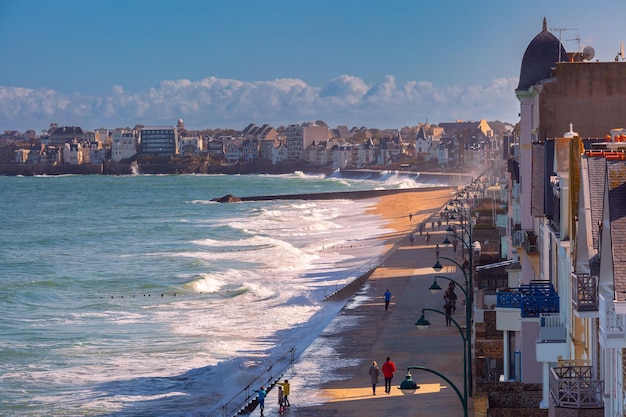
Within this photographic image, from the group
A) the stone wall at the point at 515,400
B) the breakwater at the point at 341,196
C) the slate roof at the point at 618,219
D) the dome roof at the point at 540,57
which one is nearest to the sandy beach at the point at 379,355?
the stone wall at the point at 515,400

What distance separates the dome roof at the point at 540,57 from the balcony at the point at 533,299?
36.7 feet

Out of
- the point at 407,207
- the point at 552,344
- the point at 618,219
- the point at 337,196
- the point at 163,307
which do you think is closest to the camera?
the point at 618,219

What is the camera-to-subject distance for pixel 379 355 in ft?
112

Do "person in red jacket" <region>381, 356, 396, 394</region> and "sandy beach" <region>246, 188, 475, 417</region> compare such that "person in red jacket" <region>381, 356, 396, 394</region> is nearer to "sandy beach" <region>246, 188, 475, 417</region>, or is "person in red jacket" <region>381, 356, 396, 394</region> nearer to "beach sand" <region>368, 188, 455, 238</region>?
"sandy beach" <region>246, 188, 475, 417</region>

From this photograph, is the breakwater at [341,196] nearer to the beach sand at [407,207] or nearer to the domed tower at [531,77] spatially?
the beach sand at [407,207]

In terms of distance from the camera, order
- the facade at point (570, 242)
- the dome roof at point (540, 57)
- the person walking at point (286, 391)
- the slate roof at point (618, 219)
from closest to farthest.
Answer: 1. the slate roof at point (618, 219)
2. the facade at point (570, 242)
3. the person walking at point (286, 391)
4. the dome roof at point (540, 57)

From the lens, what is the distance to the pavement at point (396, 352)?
91.4ft

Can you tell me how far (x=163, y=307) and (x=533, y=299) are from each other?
32.9 metres

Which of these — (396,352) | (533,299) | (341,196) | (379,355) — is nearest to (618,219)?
(533,299)

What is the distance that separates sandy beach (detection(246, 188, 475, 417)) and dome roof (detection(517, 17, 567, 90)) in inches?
301

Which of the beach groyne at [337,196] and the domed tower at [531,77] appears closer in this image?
the domed tower at [531,77]

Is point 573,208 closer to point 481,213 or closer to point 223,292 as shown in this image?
point 223,292

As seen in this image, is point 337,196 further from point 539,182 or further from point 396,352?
point 539,182

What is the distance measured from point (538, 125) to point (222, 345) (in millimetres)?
15510
